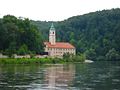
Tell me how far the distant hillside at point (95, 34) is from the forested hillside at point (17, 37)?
157 ft

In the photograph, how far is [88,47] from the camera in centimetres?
16838

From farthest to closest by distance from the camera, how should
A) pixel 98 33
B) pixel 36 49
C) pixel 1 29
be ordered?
1. pixel 98 33
2. pixel 36 49
3. pixel 1 29

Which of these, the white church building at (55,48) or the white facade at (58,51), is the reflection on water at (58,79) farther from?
the white church building at (55,48)

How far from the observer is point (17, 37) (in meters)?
99.1

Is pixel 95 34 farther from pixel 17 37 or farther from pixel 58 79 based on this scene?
pixel 58 79

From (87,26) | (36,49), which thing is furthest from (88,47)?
(36,49)

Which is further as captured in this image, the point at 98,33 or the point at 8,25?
the point at 98,33

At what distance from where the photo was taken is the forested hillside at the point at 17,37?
309ft

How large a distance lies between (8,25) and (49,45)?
157 feet

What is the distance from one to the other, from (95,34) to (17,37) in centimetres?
7881

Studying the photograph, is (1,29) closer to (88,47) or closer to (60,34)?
(88,47)

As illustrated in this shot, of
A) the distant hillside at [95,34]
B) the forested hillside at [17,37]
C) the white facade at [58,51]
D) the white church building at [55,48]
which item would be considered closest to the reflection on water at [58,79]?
the forested hillside at [17,37]

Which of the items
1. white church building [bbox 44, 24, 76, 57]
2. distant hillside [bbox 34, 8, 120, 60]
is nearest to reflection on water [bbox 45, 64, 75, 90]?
white church building [bbox 44, 24, 76, 57]

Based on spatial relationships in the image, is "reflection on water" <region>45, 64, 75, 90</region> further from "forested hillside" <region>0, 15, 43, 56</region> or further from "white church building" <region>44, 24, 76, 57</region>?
"white church building" <region>44, 24, 76, 57</region>
